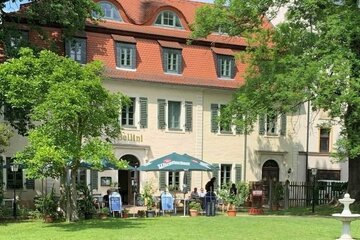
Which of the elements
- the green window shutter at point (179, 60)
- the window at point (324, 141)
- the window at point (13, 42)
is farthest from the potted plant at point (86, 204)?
the window at point (324, 141)

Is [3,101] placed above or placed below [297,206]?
above

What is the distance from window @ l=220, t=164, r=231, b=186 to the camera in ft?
119

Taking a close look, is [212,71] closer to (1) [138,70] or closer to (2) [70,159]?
(1) [138,70]

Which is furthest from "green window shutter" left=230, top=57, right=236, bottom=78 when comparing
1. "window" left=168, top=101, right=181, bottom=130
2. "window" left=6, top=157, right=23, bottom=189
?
"window" left=6, top=157, right=23, bottom=189

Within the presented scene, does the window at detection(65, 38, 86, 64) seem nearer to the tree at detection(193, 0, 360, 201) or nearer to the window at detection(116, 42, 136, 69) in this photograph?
the window at detection(116, 42, 136, 69)

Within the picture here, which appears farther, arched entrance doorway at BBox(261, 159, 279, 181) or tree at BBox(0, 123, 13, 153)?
arched entrance doorway at BBox(261, 159, 279, 181)

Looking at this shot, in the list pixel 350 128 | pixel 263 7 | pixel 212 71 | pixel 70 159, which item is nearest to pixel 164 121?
pixel 212 71

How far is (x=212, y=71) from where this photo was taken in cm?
3609

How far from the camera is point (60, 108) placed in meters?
18.7

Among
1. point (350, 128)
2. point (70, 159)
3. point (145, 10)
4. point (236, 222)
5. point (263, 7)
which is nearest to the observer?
point (70, 159)

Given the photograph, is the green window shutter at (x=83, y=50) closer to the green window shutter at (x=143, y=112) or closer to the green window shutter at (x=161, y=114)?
the green window shutter at (x=143, y=112)

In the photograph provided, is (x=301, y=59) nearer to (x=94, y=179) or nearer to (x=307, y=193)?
(x=307, y=193)

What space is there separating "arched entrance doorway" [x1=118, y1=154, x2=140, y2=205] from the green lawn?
11719 mm

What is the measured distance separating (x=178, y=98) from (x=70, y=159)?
16301mm
